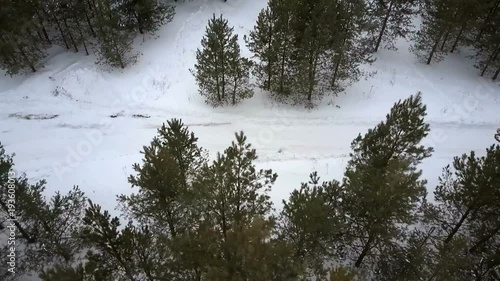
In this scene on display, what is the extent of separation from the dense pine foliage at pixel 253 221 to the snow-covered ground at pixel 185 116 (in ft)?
21.3

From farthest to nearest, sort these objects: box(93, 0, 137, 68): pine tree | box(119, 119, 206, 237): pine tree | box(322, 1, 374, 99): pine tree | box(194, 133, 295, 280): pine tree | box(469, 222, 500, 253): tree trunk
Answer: box(93, 0, 137, 68): pine tree, box(322, 1, 374, 99): pine tree, box(469, 222, 500, 253): tree trunk, box(119, 119, 206, 237): pine tree, box(194, 133, 295, 280): pine tree

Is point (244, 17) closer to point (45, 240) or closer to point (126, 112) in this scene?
point (126, 112)

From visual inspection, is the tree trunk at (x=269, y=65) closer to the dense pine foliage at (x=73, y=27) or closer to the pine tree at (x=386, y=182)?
the dense pine foliage at (x=73, y=27)

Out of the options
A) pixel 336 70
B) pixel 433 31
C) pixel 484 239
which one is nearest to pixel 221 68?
pixel 336 70

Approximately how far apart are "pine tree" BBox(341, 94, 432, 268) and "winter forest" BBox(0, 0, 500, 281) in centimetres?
7

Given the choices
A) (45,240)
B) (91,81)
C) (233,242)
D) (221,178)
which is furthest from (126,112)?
(233,242)

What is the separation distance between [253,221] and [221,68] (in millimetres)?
17369

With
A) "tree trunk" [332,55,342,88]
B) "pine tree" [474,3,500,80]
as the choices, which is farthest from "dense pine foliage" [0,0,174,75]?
"pine tree" [474,3,500,80]

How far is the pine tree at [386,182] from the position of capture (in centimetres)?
1414

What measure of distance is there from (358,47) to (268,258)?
2762 centimetres

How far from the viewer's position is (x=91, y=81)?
104 feet

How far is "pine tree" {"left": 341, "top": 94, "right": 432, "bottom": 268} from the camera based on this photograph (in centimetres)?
1414

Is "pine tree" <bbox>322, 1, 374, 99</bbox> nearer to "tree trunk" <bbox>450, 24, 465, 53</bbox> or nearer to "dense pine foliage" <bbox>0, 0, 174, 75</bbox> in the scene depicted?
"tree trunk" <bbox>450, 24, 465, 53</bbox>

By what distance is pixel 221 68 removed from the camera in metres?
26.9
